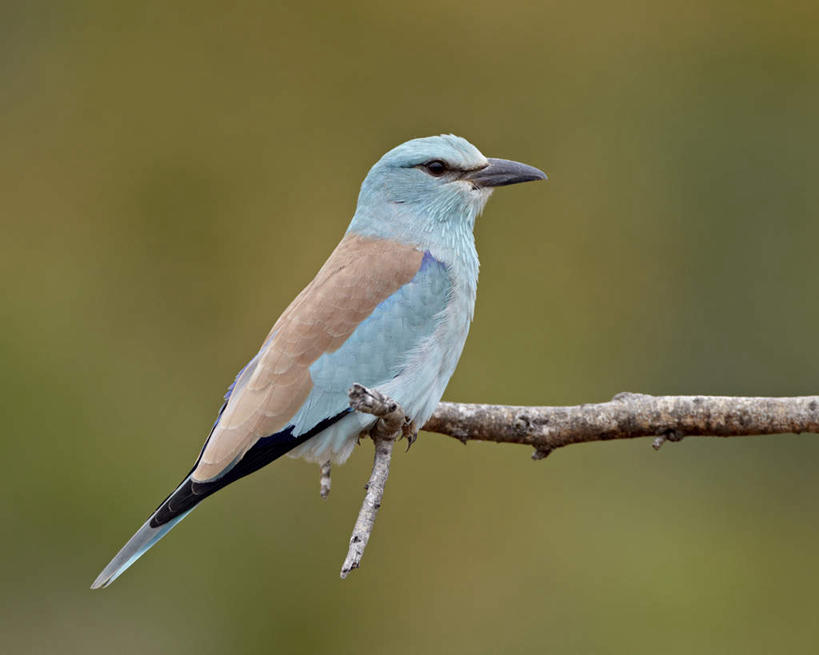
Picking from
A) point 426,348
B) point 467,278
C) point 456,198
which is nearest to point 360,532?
point 426,348

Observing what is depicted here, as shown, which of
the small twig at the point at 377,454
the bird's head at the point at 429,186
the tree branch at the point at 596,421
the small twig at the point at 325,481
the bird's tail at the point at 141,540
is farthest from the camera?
the bird's head at the point at 429,186

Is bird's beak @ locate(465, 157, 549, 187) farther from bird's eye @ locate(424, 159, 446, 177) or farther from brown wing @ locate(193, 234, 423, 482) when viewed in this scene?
brown wing @ locate(193, 234, 423, 482)

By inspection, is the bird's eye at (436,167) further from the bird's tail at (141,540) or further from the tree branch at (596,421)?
the bird's tail at (141,540)

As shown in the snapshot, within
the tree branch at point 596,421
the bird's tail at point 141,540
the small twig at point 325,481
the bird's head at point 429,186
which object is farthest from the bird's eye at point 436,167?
the bird's tail at point 141,540

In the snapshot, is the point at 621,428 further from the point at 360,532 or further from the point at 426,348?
the point at 360,532

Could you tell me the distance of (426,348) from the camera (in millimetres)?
2777

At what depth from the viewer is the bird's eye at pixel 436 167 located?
3039 mm

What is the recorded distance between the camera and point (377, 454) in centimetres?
250

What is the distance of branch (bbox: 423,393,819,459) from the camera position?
→ 2496 mm

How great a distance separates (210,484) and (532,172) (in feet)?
4.39

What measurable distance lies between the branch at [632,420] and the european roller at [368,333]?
0.65ft

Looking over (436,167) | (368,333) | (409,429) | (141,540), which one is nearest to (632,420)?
(409,429)

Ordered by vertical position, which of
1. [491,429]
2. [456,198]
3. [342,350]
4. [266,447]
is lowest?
[491,429]

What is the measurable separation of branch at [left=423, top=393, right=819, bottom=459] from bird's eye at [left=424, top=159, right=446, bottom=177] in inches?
27.5
